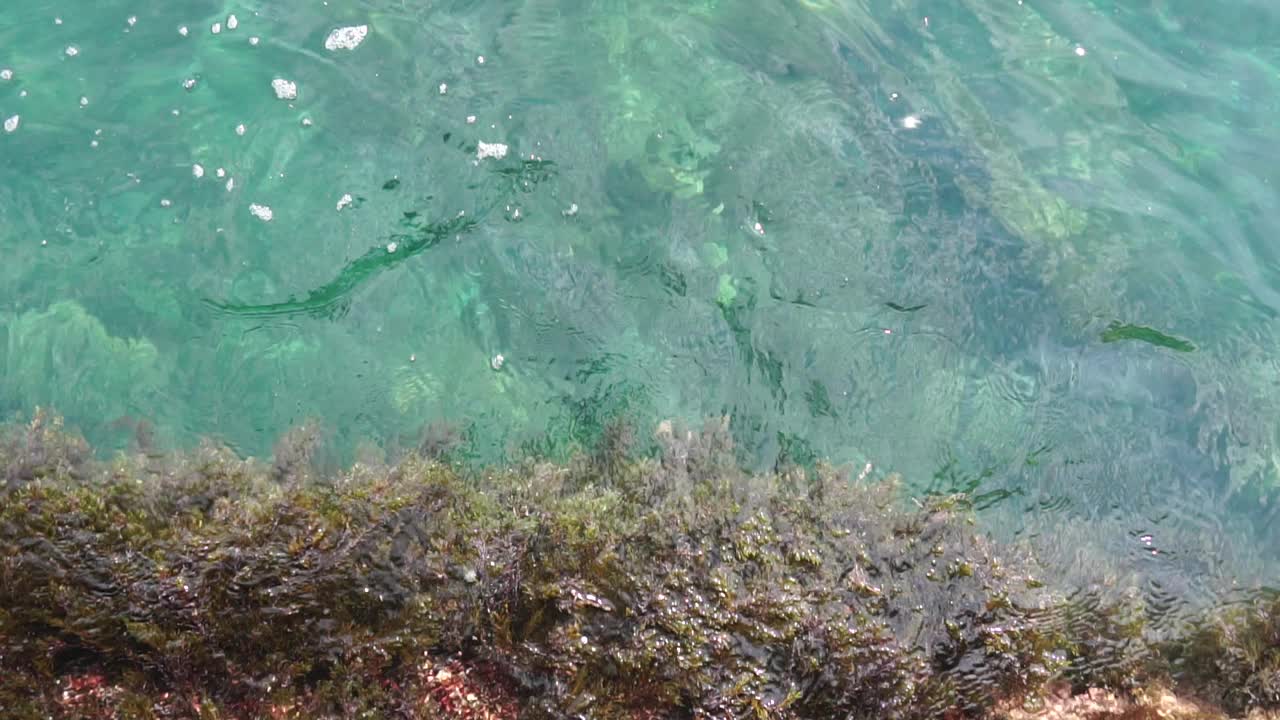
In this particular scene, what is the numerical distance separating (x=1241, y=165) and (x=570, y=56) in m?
5.55

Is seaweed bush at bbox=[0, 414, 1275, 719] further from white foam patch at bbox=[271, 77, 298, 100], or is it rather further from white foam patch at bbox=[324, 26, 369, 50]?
white foam patch at bbox=[324, 26, 369, 50]

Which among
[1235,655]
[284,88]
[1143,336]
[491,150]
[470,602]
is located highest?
[284,88]

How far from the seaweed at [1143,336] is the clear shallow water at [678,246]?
0.12 feet

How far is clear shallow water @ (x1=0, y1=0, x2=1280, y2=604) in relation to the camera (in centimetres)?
581

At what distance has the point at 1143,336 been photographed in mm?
6195

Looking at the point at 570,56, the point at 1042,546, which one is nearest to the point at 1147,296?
the point at 1042,546

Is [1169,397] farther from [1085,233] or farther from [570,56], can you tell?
[570,56]

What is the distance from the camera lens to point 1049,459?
19.0ft

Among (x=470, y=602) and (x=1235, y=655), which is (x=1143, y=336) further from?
(x=470, y=602)

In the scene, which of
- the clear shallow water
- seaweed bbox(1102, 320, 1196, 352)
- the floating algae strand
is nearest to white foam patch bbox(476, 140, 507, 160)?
the clear shallow water

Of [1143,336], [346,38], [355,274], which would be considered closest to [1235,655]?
[1143,336]

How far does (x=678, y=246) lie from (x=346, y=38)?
318 cm

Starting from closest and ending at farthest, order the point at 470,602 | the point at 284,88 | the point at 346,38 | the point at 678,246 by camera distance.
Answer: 1. the point at 470,602
2. the point at 678,246
3. the point at 284,88
4. the point at 346,38

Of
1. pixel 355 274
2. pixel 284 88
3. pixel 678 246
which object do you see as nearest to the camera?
pixel 355 274
